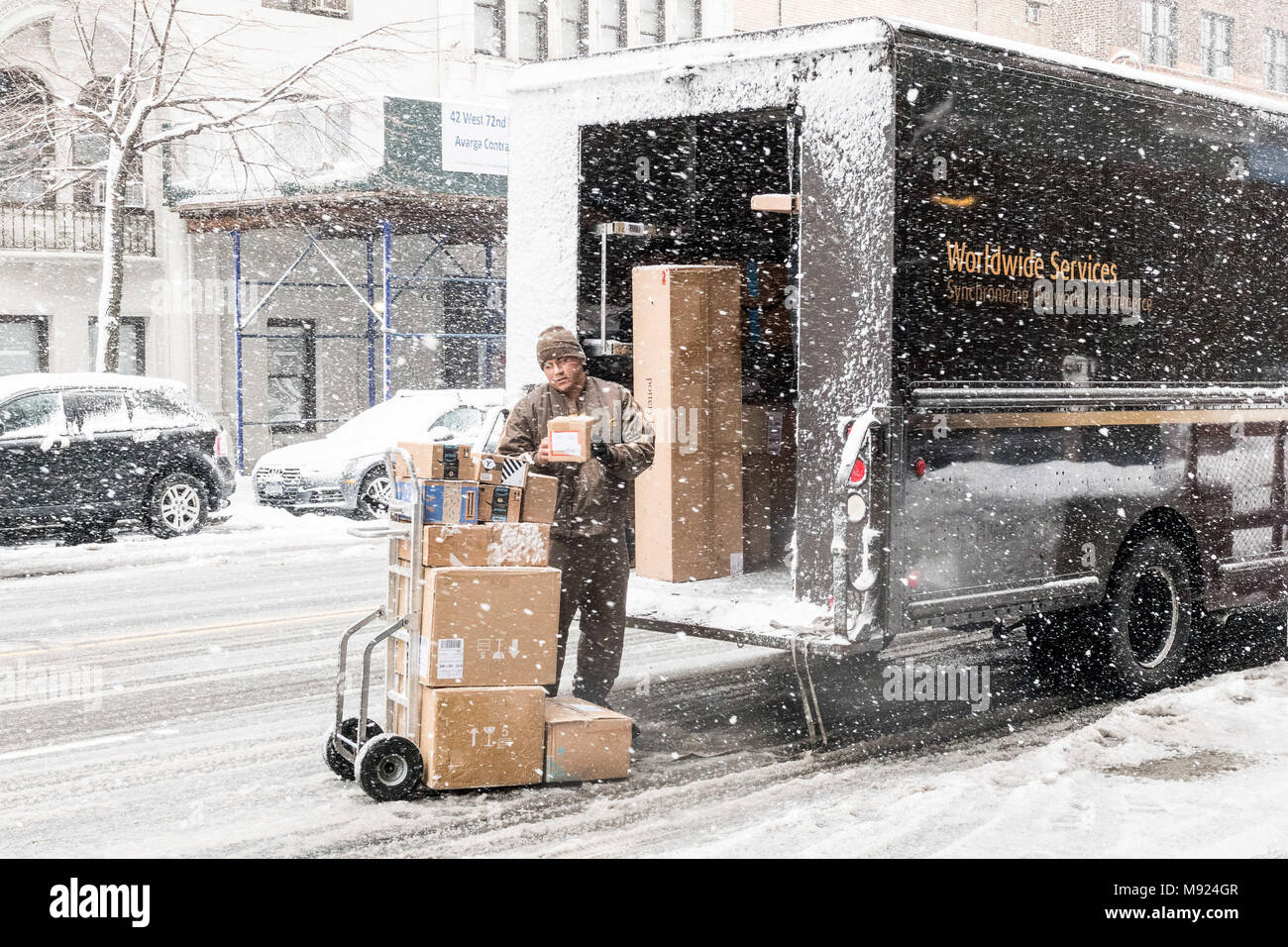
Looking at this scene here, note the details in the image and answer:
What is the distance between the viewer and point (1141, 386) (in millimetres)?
8578

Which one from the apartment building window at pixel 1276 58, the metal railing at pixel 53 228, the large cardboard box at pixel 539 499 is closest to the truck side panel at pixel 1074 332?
the large cardboard box at pixel 539 499

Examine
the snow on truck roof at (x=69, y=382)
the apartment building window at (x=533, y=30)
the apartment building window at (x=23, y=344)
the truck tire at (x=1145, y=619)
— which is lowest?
the truck tire at (x=1145, y=619)

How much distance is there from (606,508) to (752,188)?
2.83m

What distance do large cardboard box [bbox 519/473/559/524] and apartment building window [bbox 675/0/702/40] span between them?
2701 cm

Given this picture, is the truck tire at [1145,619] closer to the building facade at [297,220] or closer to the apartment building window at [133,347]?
the building facade at [297,220]

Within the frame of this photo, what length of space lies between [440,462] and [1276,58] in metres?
47.4

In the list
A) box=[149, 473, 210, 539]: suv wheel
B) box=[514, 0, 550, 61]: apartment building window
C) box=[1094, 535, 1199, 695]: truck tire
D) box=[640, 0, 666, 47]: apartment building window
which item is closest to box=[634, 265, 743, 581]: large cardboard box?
box=[1094, 535, 1199, 695]: truck tire

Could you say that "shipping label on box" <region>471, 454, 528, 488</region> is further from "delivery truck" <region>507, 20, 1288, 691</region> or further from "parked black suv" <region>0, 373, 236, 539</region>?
"parked black suv" <region>0, 373, 236, 539</region>

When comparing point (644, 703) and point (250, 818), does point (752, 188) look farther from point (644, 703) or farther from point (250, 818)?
point (250, 818)

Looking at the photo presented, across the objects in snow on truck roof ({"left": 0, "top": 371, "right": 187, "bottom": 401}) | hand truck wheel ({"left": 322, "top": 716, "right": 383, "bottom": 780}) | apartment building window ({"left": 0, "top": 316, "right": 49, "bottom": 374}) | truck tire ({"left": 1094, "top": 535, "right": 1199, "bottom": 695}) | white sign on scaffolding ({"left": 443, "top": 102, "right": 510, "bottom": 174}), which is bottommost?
hand truck wheel ({"left": 322, "top": 716, "right": 383, "bottom": 780})

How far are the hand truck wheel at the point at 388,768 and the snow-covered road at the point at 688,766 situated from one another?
8 centimetres

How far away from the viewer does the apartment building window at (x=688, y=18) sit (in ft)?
108

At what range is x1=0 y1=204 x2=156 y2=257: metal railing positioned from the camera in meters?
24.4

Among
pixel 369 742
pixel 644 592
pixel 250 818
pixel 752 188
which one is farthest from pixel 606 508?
pixel 752 188
